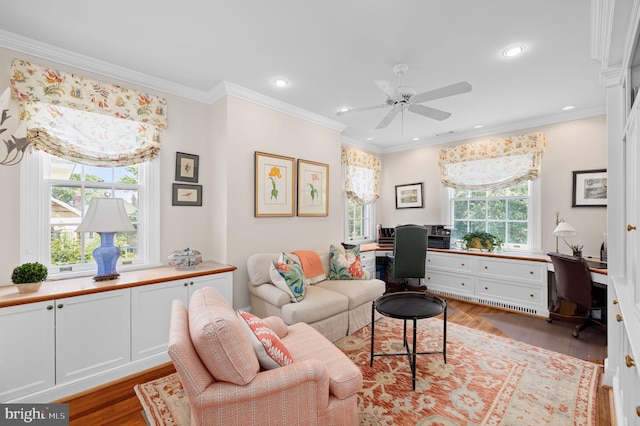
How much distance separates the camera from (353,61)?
250 cm

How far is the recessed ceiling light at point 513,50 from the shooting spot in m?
2.27

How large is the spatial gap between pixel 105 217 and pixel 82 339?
92 centimetres

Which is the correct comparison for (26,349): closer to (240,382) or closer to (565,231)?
(240,382)

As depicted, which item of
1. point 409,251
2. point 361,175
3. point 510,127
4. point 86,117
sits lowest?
point 409,251

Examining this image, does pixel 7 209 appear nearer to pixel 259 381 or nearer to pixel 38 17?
pixel 38 17

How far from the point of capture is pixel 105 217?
2.30 meters

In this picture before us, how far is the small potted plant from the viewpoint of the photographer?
195cm

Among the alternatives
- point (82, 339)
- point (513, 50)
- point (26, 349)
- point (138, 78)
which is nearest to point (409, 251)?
point (513, 50)

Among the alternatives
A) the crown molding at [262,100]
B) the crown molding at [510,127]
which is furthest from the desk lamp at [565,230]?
the crown molding at [262,100]

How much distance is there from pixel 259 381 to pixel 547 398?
2.12 metres

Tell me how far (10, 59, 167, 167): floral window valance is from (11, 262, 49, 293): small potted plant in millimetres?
926

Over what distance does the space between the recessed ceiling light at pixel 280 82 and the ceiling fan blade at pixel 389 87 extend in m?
1.04

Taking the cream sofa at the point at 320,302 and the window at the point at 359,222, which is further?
the window at the point at 359,222

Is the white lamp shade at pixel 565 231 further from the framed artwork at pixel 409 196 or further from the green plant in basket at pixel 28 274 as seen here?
the green plant in basket at pixel 28 274
